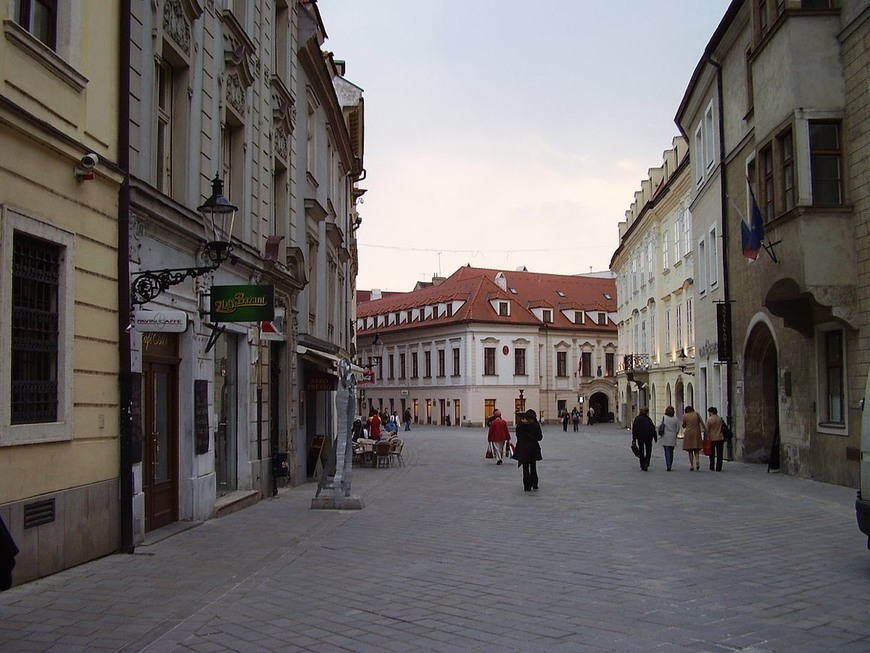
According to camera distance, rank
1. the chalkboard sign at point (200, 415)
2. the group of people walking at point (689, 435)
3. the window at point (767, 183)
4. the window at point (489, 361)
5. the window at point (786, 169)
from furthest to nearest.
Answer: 1. the window at point (489, 361)
2. the group of people walking at point (689, 435)
3. the window at point (767, 183)
4. the window at point (786, 169)
5. the chalkboard sign at point (200, 415)

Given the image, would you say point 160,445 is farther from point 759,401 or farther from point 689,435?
point 759,401

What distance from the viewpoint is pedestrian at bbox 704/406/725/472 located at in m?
23.9

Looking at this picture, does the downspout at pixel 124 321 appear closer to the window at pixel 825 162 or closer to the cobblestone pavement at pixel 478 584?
the cobblestone pavement at pixel 478 584

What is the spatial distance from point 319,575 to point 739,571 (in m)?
4.36

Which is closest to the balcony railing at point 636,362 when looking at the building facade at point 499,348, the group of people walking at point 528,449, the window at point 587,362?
the building facade at point 499,348

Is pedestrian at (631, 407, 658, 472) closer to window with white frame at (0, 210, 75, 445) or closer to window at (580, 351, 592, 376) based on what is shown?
window with white frame at (0, 210, 75, 445)

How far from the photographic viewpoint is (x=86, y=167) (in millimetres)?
9750

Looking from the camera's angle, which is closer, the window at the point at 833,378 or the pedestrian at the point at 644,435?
the window at the point at 833,378

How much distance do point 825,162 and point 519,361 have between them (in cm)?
5871

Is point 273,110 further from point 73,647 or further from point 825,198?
point 73,647

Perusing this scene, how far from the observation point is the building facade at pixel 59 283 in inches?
340

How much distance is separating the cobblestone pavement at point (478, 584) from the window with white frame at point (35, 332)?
1.54 meters

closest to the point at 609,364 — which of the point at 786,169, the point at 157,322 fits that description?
the point at 786,169

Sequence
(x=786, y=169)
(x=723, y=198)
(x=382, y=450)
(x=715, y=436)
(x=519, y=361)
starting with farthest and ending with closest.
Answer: (x=519, y=361) → (x=382, y=450) → (x=723, y=198) → (x=715, y=436) → (x=786, y=169)
